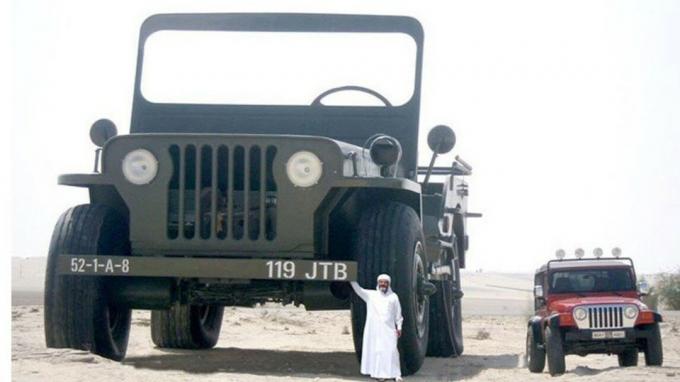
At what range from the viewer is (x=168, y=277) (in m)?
11.0

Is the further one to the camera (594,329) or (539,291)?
(539,291)

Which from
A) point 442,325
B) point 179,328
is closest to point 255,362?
point 179,328

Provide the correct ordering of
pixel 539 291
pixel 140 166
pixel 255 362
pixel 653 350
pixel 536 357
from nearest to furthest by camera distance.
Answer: pixel 140 166, pixel 255 362, pixel 653 350, pixel 536 357, pixel 539 291

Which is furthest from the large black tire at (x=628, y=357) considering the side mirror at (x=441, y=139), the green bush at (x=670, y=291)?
the green bush at (x=670, y=291)

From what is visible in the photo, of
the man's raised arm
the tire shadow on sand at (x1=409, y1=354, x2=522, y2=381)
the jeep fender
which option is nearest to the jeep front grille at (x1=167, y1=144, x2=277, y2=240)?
the man's raised arm

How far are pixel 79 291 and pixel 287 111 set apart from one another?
9.57ft

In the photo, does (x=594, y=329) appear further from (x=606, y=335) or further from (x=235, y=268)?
(x=235, y=268)

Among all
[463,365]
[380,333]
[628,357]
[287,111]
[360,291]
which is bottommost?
[463,365]

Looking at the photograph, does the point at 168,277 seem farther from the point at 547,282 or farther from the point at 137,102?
the point at 547,282

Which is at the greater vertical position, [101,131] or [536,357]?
[101,131]

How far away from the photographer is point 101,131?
1195 centimetres

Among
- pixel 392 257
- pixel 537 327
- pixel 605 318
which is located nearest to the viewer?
pixel 392 257

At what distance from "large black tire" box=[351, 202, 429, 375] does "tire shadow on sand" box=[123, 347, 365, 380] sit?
59 centimetres

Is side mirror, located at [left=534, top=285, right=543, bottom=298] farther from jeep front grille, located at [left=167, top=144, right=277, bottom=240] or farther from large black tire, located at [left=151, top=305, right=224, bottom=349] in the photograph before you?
jeep front grille, located at [left=167, top=144, right=277, bottom=240]
